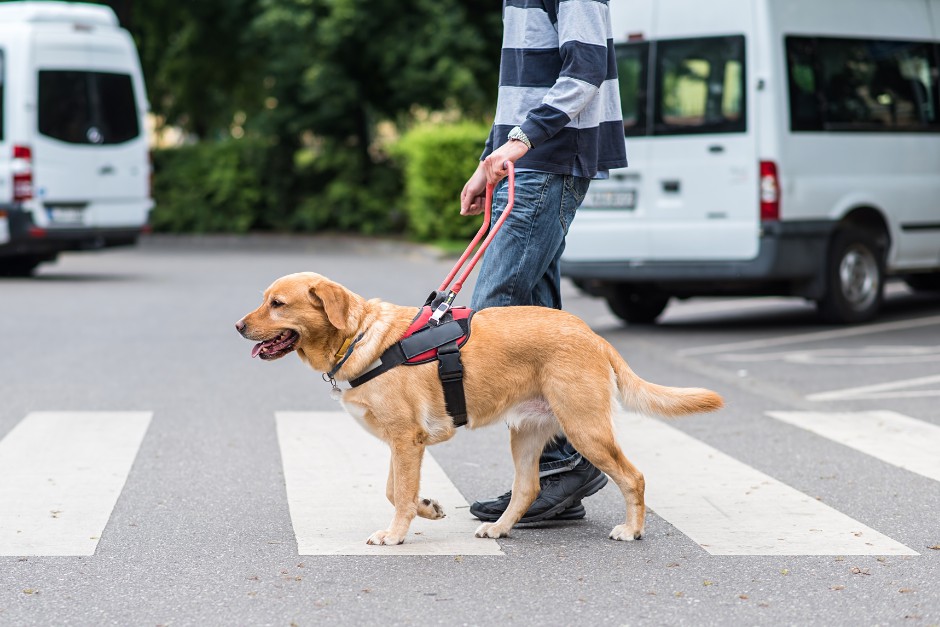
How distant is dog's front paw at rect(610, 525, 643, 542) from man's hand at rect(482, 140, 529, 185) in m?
1.28

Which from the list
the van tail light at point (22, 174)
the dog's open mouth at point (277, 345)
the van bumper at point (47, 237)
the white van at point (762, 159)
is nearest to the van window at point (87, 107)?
the van tail light at point (22, 174)

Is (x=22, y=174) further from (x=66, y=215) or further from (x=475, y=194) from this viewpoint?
(x=475, y=194)

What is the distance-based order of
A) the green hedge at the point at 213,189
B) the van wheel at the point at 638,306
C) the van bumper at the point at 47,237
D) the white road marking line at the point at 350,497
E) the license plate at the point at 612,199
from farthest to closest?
the green hedge at the point at 213,189, the van bumper at the point at 47,237, the van wheel at the point at 638,306, the license plate at the point at 612,199, the white road marking line at the point at 350,497

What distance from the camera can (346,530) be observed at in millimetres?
4781

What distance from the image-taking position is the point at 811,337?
36.1ft

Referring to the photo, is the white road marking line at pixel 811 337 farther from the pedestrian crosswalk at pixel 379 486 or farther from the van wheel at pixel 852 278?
the pedestrian crosswalk at pixel 379 486

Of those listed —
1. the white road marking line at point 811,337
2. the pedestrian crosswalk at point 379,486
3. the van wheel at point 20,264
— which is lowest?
the van wheel at point 20,264

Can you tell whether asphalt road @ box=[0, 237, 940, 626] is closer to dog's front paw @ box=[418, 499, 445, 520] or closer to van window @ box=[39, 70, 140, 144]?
dog's front paw @ box=[418, 499, 445, 520]

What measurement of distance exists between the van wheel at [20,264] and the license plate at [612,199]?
947cm

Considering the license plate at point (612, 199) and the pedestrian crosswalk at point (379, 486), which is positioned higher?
the license plate at point (612, 199)

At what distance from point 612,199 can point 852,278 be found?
218 centimetres

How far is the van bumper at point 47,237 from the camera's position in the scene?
16.5 m

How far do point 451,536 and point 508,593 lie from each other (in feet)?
2.42

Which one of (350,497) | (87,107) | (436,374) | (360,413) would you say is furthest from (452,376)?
(87,107)
